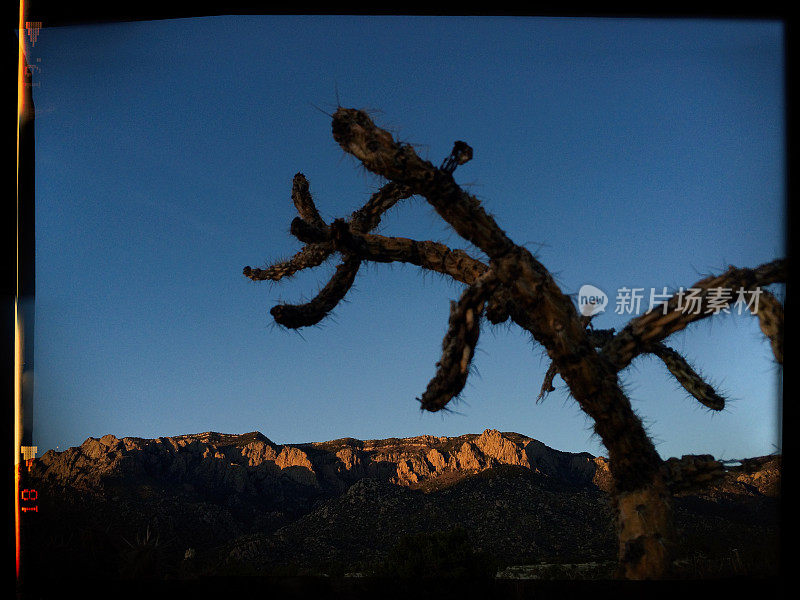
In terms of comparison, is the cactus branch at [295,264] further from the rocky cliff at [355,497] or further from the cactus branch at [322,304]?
the rocky cliff at [355,497]

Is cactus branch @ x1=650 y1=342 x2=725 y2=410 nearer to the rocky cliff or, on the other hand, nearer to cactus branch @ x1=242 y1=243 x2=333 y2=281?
cactus branch @ x1=242 y1=243 x2=333 y2=281

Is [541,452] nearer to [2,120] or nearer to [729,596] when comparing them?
[729,596]

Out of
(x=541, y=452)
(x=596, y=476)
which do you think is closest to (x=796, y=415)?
(x=596, y=476)

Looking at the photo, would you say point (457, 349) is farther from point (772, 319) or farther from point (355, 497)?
point (355, 497)

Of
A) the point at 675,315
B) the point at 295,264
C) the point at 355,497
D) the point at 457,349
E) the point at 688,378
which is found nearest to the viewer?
the point at 457,349

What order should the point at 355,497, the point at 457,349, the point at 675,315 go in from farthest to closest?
the point at 355,497 < the point at 675,315 < the point at 457,349

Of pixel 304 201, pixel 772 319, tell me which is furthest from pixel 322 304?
pixel 772 319

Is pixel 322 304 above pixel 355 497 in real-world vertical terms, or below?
above

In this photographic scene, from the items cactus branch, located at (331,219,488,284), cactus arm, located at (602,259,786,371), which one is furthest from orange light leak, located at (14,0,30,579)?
cactus arm, located at (602,259,786,371)

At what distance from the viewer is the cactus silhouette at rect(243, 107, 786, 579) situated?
3748mm

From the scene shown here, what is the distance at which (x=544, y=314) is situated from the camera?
13.4ft

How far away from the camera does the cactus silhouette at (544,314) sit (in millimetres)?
3748

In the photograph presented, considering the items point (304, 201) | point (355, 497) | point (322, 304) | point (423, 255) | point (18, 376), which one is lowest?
point (355, 497)

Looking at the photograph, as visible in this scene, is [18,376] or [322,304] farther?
[322,304]
